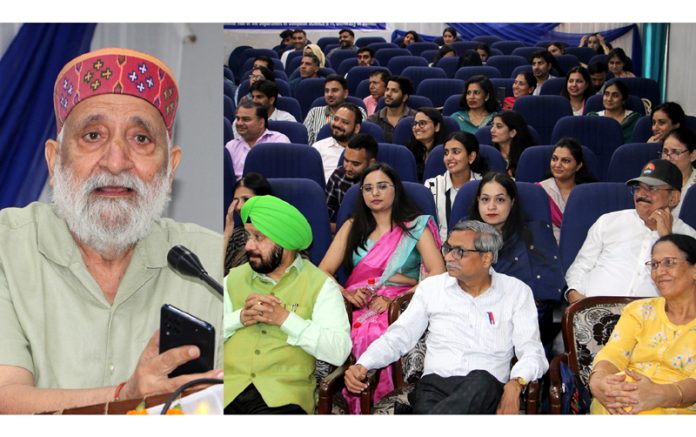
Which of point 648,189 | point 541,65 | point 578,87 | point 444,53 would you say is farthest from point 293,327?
point 444,53

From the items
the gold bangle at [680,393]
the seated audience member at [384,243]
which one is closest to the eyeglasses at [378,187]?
the seated audience member at [384,243]

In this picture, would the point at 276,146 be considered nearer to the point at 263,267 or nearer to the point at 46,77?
the point at 263,267

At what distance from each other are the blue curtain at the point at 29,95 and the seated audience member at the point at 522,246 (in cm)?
177

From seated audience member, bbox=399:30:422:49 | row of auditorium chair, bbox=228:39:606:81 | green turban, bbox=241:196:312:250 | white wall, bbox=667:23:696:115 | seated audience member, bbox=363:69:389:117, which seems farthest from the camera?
seated audience member, bbox=399:30:422:49

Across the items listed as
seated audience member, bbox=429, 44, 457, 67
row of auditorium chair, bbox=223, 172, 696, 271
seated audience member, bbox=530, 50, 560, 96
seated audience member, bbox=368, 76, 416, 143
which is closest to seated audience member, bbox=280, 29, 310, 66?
seated audience member, bbox=429, 44, 457, 67

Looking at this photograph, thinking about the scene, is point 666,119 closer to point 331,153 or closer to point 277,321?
point 331,153

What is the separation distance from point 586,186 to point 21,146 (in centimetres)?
225

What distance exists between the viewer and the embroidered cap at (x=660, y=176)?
3176 millimetres

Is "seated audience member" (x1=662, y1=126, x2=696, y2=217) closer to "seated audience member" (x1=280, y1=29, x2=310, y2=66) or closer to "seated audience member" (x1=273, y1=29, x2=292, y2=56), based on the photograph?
"seated audience member" (x1=280, y1=29, x2=310, y2=66)

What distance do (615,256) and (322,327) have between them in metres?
1.26

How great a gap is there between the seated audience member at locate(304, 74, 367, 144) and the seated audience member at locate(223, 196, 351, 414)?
2953 millimetres

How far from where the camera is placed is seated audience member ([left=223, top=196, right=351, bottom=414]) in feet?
8.57

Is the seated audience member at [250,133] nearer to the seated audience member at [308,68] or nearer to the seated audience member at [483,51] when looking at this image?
the seated audience member at [308,68]

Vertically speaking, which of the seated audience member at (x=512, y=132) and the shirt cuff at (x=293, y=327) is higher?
the seated audience member at (x=512, y=132)
